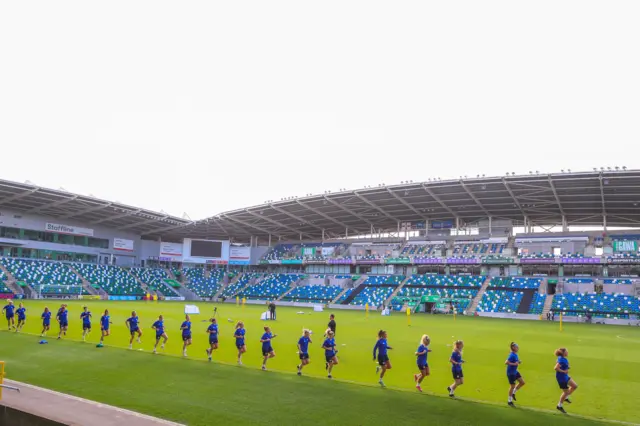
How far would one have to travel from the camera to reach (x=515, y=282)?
59.6 metres

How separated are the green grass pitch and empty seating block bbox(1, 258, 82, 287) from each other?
46.3 metres

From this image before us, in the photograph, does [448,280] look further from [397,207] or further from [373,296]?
[397,207]

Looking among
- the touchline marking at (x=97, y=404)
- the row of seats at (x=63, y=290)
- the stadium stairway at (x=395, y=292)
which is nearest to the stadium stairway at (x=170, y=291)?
the row of seats at (x=63, y=290)

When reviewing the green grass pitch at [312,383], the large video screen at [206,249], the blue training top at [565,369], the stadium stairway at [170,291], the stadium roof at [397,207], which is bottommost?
the stadium stairway at [170,291]

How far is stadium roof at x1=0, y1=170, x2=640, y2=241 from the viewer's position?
52219 millimetres

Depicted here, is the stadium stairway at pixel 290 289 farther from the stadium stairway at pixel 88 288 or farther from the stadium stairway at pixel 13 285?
the stadium stairway at pixel 13 285

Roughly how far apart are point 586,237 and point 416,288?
74.7 ft

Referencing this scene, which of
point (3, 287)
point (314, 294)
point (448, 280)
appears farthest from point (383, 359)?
point (3, 287)

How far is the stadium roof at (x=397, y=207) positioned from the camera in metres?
52.2

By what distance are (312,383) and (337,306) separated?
169 ft

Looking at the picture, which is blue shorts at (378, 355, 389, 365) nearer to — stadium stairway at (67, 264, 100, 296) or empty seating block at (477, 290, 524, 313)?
empty seating block at (477, 290, 524, 313)

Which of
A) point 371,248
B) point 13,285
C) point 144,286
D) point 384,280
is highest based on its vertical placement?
point 371,248

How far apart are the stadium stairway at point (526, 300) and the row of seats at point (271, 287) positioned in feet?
115

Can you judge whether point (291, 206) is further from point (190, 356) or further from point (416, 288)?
point (190, 356)
